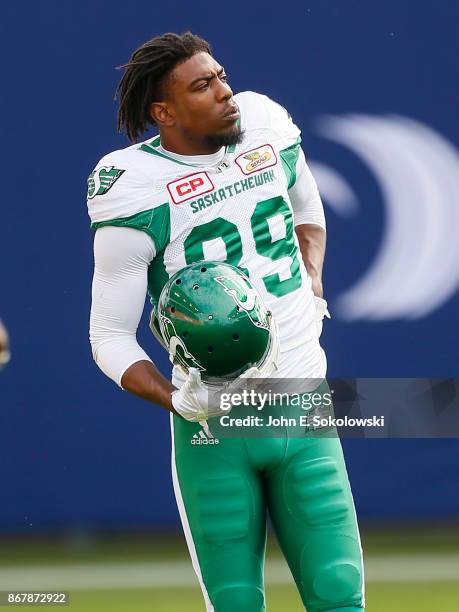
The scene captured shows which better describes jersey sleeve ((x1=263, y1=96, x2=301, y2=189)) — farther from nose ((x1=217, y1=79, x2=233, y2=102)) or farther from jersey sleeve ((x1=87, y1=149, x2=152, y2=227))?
jersey sleeve ((x1=87, y1=149, x2=152, y2=227))

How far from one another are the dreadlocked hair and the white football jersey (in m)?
0.11

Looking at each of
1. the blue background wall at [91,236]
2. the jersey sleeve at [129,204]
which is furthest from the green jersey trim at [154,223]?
the blue background wall at [91,236]

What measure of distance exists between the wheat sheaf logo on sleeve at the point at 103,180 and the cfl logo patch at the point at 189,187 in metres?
0.13

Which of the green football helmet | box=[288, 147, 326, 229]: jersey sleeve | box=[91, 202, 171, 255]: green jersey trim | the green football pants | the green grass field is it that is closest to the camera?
the green football helmet

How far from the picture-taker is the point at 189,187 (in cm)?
319

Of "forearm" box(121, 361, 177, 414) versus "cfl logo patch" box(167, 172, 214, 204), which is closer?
"forearm" box(121, 361, 177, 414)

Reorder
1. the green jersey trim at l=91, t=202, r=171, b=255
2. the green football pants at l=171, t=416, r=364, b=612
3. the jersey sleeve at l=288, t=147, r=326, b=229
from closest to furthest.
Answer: the green football pants at l=171, t=416, r=364, b=612, the green jersey trim at l=91, t=202, r=171, b=255, the jersey sleeve at l=288, t=147, r=326, b=229

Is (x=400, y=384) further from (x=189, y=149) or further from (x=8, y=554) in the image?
(x=189, y=149)

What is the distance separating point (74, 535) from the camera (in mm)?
5449

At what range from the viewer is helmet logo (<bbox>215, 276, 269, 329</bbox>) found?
2893mm

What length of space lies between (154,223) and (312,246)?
568 mm

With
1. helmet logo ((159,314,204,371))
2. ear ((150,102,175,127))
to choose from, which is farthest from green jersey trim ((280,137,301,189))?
helmet logo ((159,314,204,371))

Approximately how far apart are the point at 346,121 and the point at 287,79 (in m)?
0.29

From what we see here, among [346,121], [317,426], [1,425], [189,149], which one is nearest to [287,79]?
[346,121]
